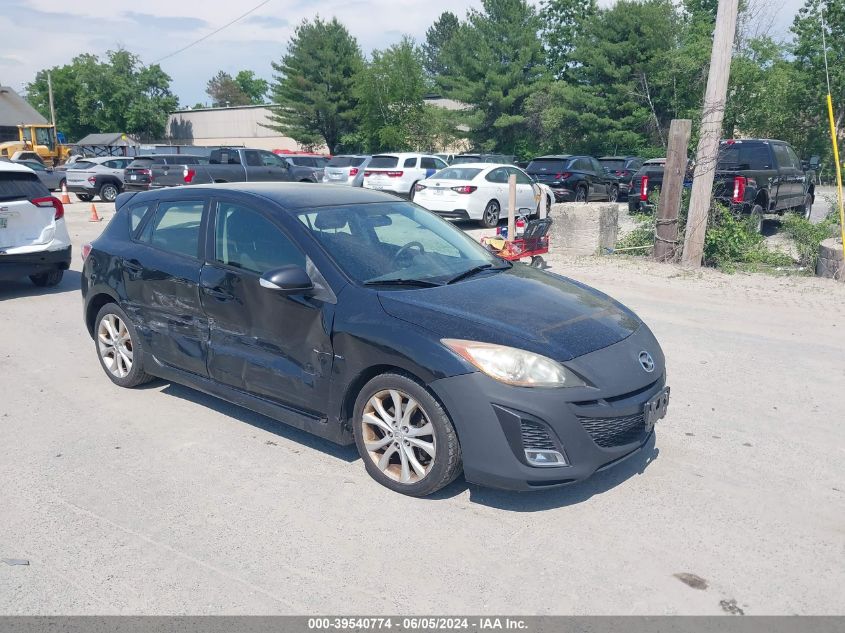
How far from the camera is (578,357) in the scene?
12.9 feet

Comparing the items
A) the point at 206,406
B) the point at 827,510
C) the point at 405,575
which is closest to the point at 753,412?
the point at 827,510

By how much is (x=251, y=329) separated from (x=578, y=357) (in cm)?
209

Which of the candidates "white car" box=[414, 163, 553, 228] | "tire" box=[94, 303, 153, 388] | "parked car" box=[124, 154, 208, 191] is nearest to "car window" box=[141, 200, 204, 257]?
"tire" box=[94, 303, 153, 388]

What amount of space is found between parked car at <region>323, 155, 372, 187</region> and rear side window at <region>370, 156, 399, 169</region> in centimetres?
84

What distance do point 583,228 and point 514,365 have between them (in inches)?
359

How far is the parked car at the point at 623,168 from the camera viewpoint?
25.3 meters

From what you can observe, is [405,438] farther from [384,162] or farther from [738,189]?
[384,162]

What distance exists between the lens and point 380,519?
3.91 meters

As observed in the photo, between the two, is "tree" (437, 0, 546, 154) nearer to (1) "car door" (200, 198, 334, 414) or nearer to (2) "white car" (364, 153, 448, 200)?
(2) "white car" (364, 153, 448, 200)

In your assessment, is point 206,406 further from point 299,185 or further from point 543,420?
point 543,420

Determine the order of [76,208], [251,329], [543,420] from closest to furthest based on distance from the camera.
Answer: [543,420] < [251,329] < [76,208]

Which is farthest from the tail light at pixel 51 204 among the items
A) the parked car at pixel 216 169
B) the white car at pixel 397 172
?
the white car at pixel 397 172

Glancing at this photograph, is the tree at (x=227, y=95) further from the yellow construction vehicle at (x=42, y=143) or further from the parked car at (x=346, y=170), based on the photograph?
the parked car at (x=346, y=170)

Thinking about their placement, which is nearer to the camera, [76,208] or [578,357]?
[578,357]
